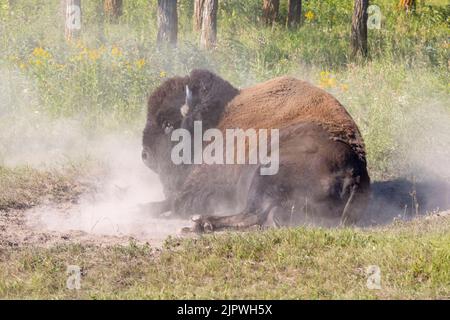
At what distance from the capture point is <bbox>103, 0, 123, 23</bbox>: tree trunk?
18.4 meters

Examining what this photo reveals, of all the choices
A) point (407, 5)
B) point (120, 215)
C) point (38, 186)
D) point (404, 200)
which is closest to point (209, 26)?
point (38, 186)

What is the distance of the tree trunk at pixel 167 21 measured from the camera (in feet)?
48.0

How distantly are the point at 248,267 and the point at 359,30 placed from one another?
10.5 meters

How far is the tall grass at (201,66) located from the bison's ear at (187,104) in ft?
9.14

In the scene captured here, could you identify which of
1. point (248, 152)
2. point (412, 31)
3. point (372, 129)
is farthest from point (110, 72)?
point (412, 31)

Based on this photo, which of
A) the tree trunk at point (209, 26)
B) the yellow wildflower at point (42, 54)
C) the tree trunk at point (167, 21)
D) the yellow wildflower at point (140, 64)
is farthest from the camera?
the tree trunk at point (209, 26)

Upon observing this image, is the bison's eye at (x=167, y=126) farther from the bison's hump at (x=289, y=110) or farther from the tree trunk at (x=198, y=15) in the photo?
the tree trunk at (x=198, y=15)

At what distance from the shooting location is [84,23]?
17.6m

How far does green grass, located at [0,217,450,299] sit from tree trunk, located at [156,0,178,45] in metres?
8.14

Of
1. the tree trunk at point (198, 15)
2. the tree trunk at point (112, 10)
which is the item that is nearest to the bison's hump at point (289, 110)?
the tree trunk at point (198, 15)

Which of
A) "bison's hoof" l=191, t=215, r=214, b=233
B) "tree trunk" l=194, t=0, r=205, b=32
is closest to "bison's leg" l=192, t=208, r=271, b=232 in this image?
"bison's hoof" l=191, t=215, r=214, b=233

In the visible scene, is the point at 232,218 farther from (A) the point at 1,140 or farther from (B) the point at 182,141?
(A) the point at 1,140

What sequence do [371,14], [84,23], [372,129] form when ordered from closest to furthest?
[372,129] < [84,23] < [371,14]
